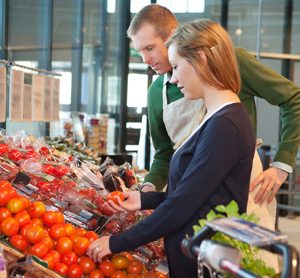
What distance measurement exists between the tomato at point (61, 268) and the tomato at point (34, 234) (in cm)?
10

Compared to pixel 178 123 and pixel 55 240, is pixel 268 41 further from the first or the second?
pixel 55 240

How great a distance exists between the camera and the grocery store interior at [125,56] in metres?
6.96

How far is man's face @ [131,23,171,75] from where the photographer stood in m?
2.28

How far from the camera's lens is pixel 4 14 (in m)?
4.93

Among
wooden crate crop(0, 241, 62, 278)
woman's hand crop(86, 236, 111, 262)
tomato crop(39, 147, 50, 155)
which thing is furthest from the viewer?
tomato crop(39, 147, 50, 155)

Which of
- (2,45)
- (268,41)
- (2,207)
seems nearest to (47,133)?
(2,45)

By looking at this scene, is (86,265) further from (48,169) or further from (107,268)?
(48,169)

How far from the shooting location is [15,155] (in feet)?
7.95

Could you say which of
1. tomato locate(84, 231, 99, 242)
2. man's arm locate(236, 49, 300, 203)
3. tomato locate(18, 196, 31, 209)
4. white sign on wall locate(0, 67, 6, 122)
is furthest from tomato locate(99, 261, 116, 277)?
white sign on wall locate(0, 67, 6, 122)

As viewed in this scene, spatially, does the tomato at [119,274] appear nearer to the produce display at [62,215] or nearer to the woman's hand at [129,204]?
the produce display at [62,215]

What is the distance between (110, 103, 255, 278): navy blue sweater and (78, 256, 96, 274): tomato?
0.46 ft

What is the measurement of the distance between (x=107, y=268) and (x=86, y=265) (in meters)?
0.07

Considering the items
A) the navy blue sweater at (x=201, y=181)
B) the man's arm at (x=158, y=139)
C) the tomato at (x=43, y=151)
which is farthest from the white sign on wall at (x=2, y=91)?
the navy blue sweater at (x=201, y=181)

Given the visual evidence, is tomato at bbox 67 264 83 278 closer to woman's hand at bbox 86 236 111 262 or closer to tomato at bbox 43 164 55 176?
woman's hand at bbox 86 236 111 262
